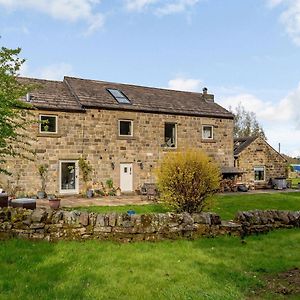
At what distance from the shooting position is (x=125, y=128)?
87.2ft

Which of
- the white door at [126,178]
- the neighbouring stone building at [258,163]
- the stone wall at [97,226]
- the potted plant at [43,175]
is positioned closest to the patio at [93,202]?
the potted plant at [43,175]

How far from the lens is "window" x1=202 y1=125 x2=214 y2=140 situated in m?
29.6

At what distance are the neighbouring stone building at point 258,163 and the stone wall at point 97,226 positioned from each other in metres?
21.7

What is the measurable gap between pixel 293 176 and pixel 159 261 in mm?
56285

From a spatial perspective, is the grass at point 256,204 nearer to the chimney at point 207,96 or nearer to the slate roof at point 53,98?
the slate roof at point 53,98

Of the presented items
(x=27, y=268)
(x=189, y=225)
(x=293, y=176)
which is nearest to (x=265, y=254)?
(x=189, y=225)

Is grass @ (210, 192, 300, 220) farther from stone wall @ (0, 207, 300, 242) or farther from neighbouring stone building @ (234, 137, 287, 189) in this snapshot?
neighbouring stone building @ (234, 137, 287, 189)

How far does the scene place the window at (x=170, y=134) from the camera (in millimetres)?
28219

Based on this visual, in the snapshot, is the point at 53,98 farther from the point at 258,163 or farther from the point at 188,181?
the point at 258,163

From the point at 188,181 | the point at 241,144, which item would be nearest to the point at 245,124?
the point at 241,144

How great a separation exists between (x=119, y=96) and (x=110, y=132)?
344 cm

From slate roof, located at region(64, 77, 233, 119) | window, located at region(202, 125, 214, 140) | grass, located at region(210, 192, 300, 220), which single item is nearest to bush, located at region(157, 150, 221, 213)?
grass, located at region(210, 192, 300, 220)

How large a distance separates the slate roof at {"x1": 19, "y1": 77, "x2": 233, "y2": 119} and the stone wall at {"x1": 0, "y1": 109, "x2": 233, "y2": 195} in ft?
1.58

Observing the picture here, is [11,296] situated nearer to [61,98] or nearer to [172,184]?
[172,184]
